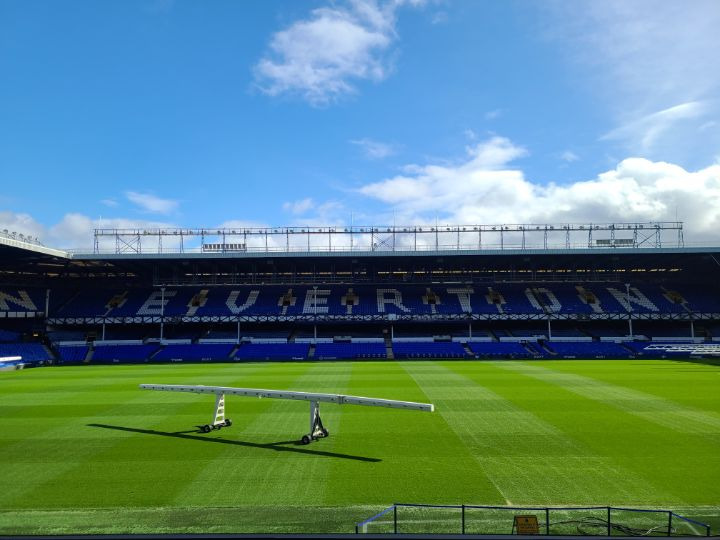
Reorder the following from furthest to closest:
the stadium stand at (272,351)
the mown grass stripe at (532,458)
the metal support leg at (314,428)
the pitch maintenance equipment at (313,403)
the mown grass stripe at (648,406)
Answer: the stadium stand at (272,351), the mown grass stripe at (648,406), the metal support leg at (314,428), the pitch maintenance equipment at (313,403), the mown grass stripe at (532,458)

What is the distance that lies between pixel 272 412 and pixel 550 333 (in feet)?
138

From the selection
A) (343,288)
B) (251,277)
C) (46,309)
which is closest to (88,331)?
(46,309)

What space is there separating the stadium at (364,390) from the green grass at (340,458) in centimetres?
8

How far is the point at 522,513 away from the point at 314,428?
753 centimetres

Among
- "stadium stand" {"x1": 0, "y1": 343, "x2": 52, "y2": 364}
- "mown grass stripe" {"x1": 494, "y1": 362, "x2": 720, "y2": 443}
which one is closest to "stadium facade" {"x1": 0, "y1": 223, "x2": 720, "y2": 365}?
"stadium stand" {"x1": 0, "y1": 343, "x2": 52, "y2": 364}

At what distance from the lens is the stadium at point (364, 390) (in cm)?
985

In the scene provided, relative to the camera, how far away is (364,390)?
2525 centimetres

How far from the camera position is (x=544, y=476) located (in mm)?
11430

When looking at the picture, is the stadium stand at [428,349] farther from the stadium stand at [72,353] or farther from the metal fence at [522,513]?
the metal fence at [522,513]

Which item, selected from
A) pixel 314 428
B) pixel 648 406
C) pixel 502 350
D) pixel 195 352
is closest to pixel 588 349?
pixel 502 350

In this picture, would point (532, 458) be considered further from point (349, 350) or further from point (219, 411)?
point (349, 350)

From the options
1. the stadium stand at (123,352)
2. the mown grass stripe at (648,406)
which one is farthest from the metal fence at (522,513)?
the stadium stand at (123,352)

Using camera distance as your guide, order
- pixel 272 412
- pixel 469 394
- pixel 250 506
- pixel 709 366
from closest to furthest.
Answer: pixel 250 506, pixel 272 412, pixel 469 394, pixel 709 366

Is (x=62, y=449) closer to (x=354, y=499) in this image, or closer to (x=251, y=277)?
(x=354, y=499)
